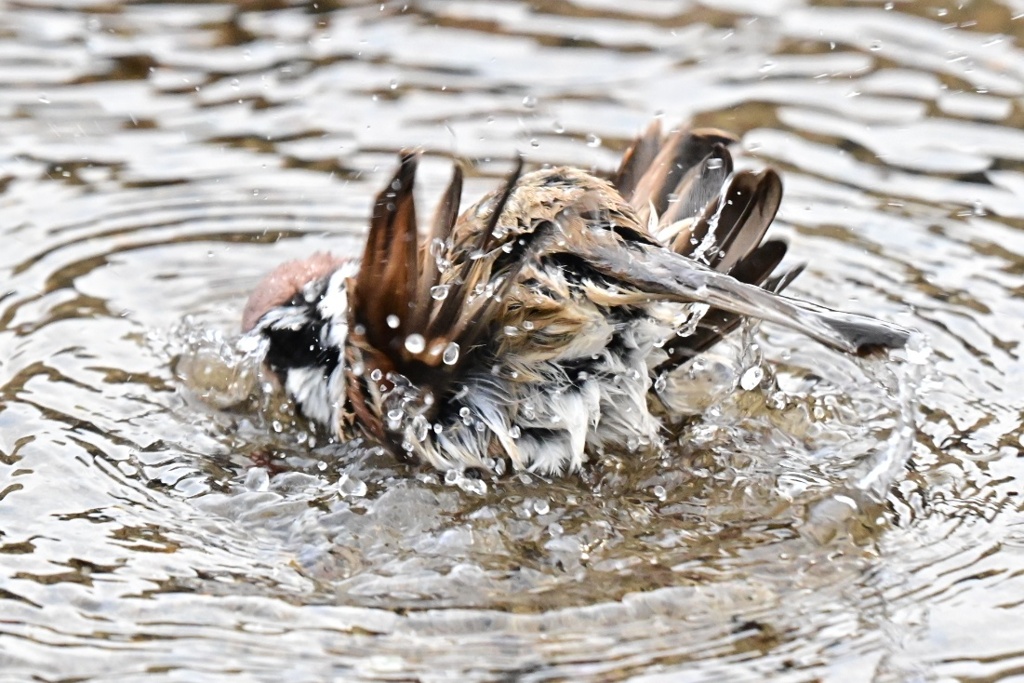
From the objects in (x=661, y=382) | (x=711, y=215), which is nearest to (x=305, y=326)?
(x=661, y=382)

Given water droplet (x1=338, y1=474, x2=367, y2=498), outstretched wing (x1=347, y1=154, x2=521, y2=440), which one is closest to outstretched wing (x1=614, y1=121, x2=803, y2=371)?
outstretched wing (x1=347, y1=154, x2=521, y2=440)

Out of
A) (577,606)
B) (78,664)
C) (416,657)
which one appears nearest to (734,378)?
(577,606)

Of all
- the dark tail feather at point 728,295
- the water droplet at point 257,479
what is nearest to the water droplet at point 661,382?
the dark tail feather at point 728,295

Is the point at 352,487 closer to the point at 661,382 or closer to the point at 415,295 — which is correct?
the point at 415,295

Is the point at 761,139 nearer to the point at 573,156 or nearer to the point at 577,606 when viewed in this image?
the point at 573,156

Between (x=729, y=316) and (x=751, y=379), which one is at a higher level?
(x=729, y=316)

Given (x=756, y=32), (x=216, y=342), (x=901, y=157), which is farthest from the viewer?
(x=756, y=32)
